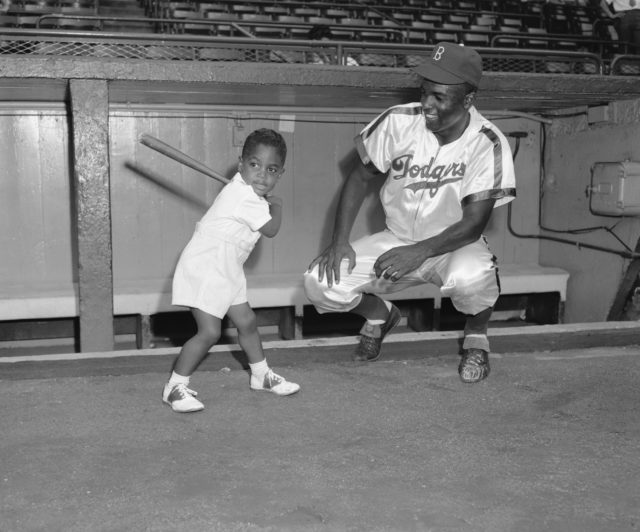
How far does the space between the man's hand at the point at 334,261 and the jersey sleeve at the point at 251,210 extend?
2.05 feet

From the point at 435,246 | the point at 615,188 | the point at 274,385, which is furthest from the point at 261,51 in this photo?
the point at 274,385

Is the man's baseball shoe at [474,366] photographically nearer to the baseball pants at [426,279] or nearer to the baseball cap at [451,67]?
the baseball pants at [426,279]

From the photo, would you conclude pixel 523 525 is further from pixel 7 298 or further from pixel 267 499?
pixel 7 298

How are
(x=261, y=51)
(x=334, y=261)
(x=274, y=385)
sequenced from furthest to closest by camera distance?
(x=261, y=51) < (x=334, y=261) < (x=274, y=385)

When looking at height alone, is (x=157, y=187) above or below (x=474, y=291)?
above

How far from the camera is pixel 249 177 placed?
3.17 metres

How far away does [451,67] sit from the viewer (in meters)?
3.47

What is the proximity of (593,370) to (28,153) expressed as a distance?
5232 mm

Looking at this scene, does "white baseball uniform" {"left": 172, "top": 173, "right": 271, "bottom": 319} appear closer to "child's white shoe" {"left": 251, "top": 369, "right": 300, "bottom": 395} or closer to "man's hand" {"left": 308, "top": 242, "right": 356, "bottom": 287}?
"child's white shoe" {"left": 251, "top": 369, "right": 300, "bottom": 395}

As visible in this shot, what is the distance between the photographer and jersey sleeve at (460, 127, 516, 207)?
11.8 ft

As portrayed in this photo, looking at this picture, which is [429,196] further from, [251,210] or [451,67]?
[251,210]

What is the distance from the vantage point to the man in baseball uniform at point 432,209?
3535 mm

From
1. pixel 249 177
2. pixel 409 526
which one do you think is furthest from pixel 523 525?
pixel 249 177

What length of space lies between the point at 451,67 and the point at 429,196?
652 mm
